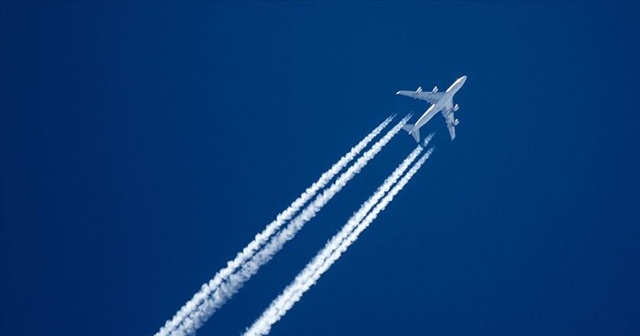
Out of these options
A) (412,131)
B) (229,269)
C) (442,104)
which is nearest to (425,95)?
(442,104)

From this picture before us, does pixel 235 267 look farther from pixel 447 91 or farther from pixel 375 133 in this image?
pixel 447 91

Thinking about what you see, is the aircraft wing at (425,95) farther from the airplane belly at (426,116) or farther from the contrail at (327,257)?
the contrail at (327,257)

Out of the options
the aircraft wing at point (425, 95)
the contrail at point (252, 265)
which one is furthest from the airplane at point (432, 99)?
the contrail at point (252, 265)

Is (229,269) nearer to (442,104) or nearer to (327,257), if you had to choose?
(327,257)

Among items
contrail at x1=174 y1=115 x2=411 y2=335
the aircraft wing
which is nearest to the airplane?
the aircraft wing

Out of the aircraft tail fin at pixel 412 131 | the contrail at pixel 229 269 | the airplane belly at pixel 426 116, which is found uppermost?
the airplane belly at pixel 426 116

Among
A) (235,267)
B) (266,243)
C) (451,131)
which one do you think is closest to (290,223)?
(266,243)

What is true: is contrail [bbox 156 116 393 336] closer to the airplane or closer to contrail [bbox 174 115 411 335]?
contrail [bbox 174 115 411 335]
